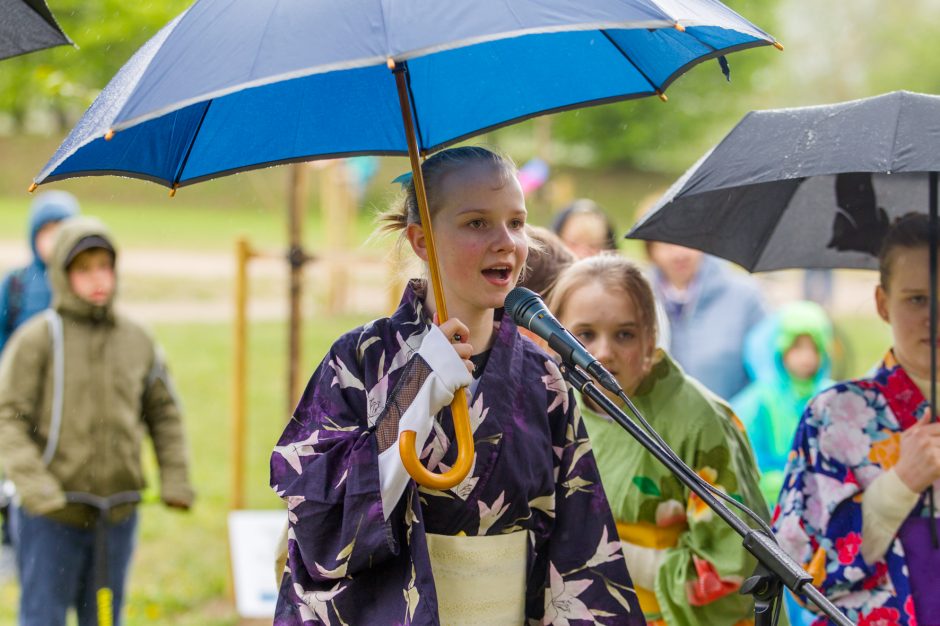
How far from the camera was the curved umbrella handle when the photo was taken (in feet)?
7.98

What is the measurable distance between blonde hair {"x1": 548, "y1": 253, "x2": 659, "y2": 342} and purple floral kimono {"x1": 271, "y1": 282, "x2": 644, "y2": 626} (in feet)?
2.24

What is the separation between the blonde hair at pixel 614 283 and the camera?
3.50m

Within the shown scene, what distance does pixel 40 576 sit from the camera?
4809 mm

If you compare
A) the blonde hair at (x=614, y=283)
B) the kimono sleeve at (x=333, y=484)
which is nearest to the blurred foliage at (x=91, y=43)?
the kimono sleeve at (x=333, y=484)

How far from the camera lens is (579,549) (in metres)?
2.80

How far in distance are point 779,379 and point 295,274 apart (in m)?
2.34

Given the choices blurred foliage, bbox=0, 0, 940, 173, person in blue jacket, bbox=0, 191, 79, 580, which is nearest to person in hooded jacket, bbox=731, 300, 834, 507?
person in blue jacket, bbox=0, 191, 79, 580

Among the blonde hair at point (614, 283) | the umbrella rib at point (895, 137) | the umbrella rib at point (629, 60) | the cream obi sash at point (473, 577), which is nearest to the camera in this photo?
the cream obi sash at point (473, 577)

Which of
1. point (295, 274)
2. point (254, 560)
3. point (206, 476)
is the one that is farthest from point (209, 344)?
point (254, 560)

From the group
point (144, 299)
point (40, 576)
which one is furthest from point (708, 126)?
point (40, 576)

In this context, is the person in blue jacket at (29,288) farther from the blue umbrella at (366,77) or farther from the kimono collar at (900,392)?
the kimono collar at (900,392)

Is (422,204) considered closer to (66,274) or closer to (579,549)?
(579,549)

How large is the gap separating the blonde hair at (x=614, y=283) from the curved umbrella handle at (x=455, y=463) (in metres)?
1.06

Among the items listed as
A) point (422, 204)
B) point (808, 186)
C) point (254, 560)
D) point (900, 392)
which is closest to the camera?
point (422, 204)
